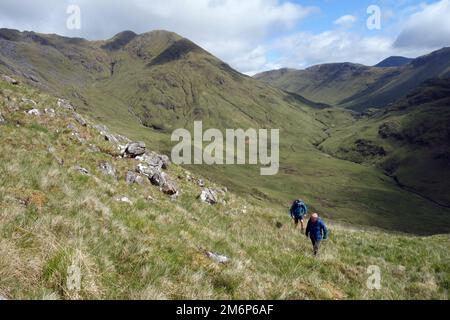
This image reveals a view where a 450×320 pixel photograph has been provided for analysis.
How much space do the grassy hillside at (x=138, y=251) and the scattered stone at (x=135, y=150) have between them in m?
2.72

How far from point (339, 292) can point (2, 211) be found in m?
8.85

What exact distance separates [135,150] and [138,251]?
16493 mm

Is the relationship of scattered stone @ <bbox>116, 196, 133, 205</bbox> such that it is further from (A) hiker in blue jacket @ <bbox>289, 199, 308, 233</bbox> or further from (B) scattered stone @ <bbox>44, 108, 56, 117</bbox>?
(B) scattered stone @ <bbox>44, 108, 56, 117</bbox>

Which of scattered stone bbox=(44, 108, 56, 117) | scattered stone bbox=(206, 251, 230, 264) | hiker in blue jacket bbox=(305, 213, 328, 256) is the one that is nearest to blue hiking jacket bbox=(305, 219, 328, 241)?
hiker in blue jacket bbox=(305, 213, 328, 256)

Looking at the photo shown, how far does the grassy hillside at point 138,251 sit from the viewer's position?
720cm

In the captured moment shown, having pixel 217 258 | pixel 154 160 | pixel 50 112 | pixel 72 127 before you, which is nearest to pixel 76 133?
pixel 72 127

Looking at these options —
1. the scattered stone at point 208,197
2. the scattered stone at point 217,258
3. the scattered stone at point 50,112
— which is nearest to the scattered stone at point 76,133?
the scattered stone at point 50,112

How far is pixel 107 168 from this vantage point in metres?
20.8

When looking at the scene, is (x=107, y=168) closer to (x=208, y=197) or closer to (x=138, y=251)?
(x=208, y=197)

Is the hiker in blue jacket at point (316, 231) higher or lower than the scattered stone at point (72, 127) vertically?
lower

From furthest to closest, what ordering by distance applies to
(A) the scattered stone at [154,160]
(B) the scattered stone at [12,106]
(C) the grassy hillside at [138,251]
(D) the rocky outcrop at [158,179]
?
(A) the scattered stone at [154,160], (B) the scattered stone at [12,106], (D) the rocky outcrop at [158,179], (C) the grassy hillside at [138,251]

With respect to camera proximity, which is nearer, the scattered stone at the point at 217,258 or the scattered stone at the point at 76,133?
the scattered stone at the point at 217,258

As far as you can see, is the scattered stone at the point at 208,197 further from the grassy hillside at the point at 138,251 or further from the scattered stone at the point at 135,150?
the scattered stone at the point at 135,150

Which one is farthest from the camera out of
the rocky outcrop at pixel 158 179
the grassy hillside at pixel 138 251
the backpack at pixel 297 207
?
the backpack at pixel 297 207
